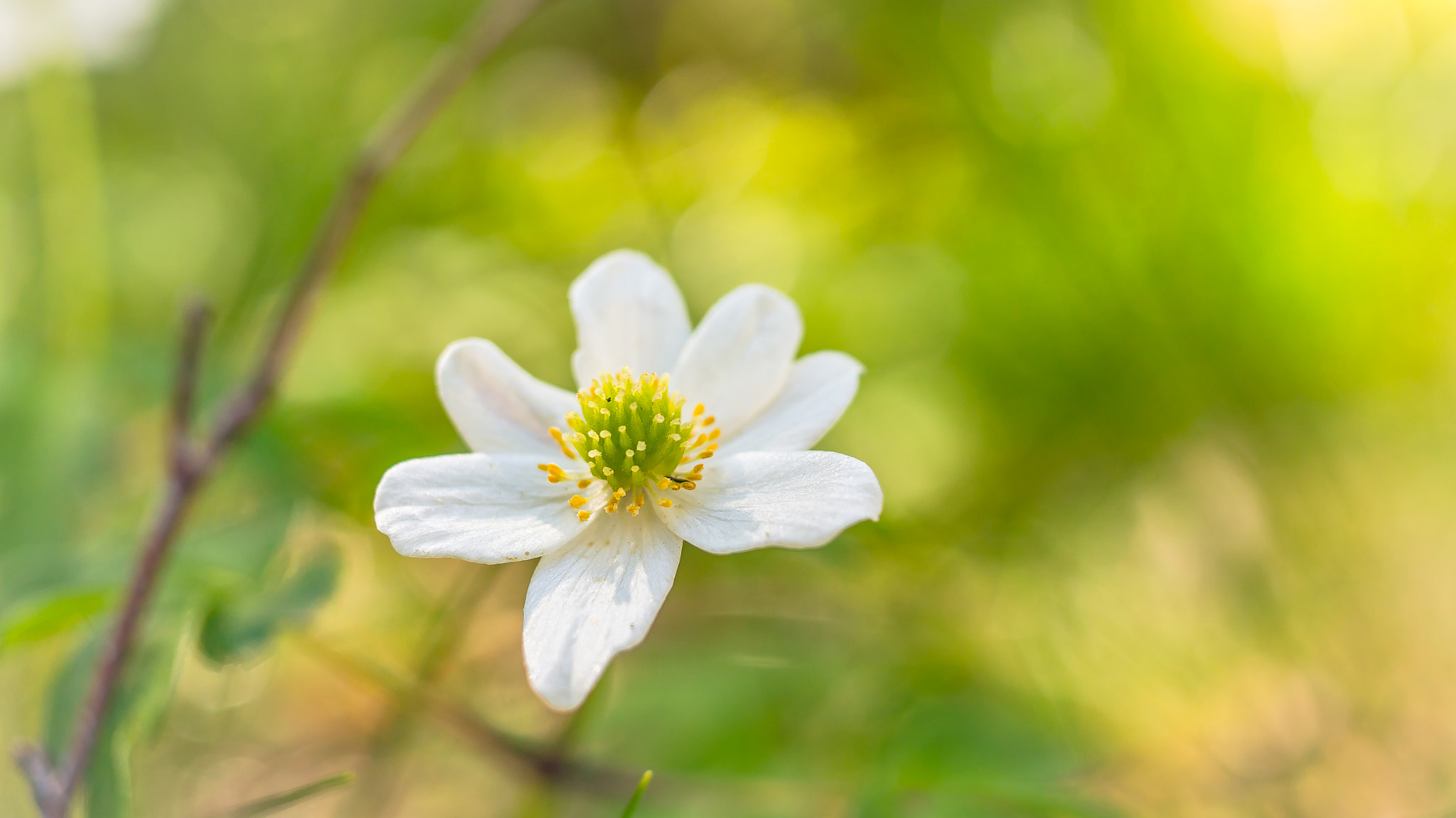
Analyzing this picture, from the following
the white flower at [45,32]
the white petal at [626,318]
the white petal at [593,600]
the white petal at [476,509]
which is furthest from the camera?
the white flower at [45,32]

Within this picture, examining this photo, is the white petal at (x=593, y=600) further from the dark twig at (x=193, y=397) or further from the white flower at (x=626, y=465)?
the dark twig at (x=193, y=397)

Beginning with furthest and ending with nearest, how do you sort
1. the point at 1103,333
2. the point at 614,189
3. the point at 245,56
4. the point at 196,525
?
the point at 245,56 → the point at 614,189 → the point at 1103,333 → the point at 196,525

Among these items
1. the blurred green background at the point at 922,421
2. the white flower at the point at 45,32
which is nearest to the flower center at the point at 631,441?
the blurred green background at the point at 922,421

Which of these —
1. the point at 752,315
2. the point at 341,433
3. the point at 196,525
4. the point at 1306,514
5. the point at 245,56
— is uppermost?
the point at 245,56

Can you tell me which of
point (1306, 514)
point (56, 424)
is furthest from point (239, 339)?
point (1306, 514)

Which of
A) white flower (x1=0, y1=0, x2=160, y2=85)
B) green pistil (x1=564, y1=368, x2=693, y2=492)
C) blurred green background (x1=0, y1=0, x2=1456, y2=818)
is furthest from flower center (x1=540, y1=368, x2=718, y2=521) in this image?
white flower (x1=0, y1=0, x2=160, y2=85)

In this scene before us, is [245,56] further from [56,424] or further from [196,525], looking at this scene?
[196,525]
